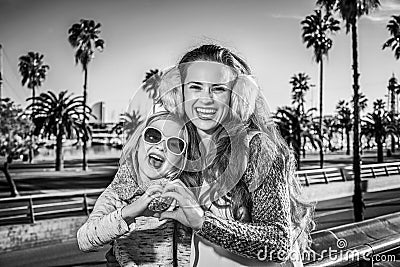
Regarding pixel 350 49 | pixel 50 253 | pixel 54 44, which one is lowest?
pixel 50 253

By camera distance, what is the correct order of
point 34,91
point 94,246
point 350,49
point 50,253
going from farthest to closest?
point 34,91, point 350,49, point 50,253, point 94,246

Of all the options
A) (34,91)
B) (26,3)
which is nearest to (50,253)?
(26,3)

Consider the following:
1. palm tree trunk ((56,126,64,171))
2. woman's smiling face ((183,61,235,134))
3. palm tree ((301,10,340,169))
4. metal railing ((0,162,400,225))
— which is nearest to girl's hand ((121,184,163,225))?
woman's smiling face ((183,61,235,134))

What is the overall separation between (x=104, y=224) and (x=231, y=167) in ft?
0.52

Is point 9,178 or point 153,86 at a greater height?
point 153,86

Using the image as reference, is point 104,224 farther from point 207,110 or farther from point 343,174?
point 343,174

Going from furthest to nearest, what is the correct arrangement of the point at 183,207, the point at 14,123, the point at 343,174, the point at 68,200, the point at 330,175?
the point at 14,123, the point at 343,174, the point at 330,175, the point at 68,200, the point at 183,207

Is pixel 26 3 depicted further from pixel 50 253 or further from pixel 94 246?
pixel 94 246

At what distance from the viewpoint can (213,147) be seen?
0.61 metres

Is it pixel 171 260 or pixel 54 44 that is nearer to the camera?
pixel 171 260

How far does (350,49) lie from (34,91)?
64.5ft

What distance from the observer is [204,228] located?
56cm

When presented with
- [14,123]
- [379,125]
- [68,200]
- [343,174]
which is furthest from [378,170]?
[14,123]

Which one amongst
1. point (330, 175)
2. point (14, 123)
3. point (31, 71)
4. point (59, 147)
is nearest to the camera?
point (330, 175)
